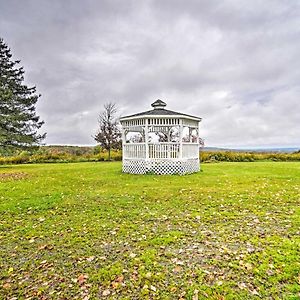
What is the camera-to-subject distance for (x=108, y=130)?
29.5 metres

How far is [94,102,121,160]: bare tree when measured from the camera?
28.7 meters

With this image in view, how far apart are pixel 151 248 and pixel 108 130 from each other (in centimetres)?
2599

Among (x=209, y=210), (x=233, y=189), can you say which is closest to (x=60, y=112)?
(x=233, y=189)

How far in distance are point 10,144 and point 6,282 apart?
65.0ft

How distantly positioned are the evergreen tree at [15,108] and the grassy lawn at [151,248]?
14.5 meters

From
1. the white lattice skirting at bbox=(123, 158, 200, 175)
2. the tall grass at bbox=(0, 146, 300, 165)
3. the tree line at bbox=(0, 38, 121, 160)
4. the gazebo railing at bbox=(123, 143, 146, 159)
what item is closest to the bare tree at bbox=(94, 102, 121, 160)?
the tall grass at bbox=(0, 146, 300, 165)

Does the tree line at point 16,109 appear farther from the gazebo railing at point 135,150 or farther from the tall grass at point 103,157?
the gazebo railing at point 135,150

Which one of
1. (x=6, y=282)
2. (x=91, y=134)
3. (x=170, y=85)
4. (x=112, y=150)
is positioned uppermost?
(x=170, y=85)

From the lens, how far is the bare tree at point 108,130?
2867 cm

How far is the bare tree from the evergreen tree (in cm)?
754

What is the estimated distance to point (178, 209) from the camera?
665cm

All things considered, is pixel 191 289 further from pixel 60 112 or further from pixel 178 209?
pixel 60 112

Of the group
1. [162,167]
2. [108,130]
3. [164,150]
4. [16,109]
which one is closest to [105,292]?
[162,167]

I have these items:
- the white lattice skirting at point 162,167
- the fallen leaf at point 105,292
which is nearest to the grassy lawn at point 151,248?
the fallen leaf at point 105,292
